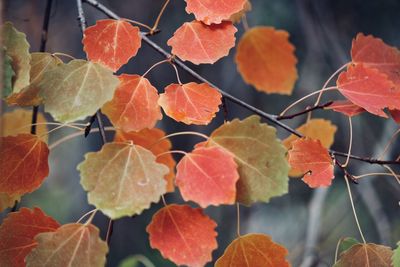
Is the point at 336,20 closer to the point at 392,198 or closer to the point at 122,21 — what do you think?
the point at 392,198

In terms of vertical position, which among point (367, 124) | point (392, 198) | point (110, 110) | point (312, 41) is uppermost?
point (110, 110)

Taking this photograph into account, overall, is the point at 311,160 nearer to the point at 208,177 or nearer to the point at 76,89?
the point at 208,177

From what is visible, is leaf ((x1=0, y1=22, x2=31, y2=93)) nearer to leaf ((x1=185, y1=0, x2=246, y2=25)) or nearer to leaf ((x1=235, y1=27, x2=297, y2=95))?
leaf ((x1=185, y1=0, x2=246, y2=25))

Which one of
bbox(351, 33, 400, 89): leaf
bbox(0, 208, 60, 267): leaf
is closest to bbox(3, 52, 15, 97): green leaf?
bbox(0, 208, 60, 267): leaf

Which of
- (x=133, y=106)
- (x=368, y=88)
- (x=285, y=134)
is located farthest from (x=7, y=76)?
(x=285, y=134)

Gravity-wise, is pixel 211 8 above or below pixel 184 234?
above

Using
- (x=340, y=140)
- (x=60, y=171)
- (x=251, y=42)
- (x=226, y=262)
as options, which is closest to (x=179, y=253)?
(x=226, y=262)
